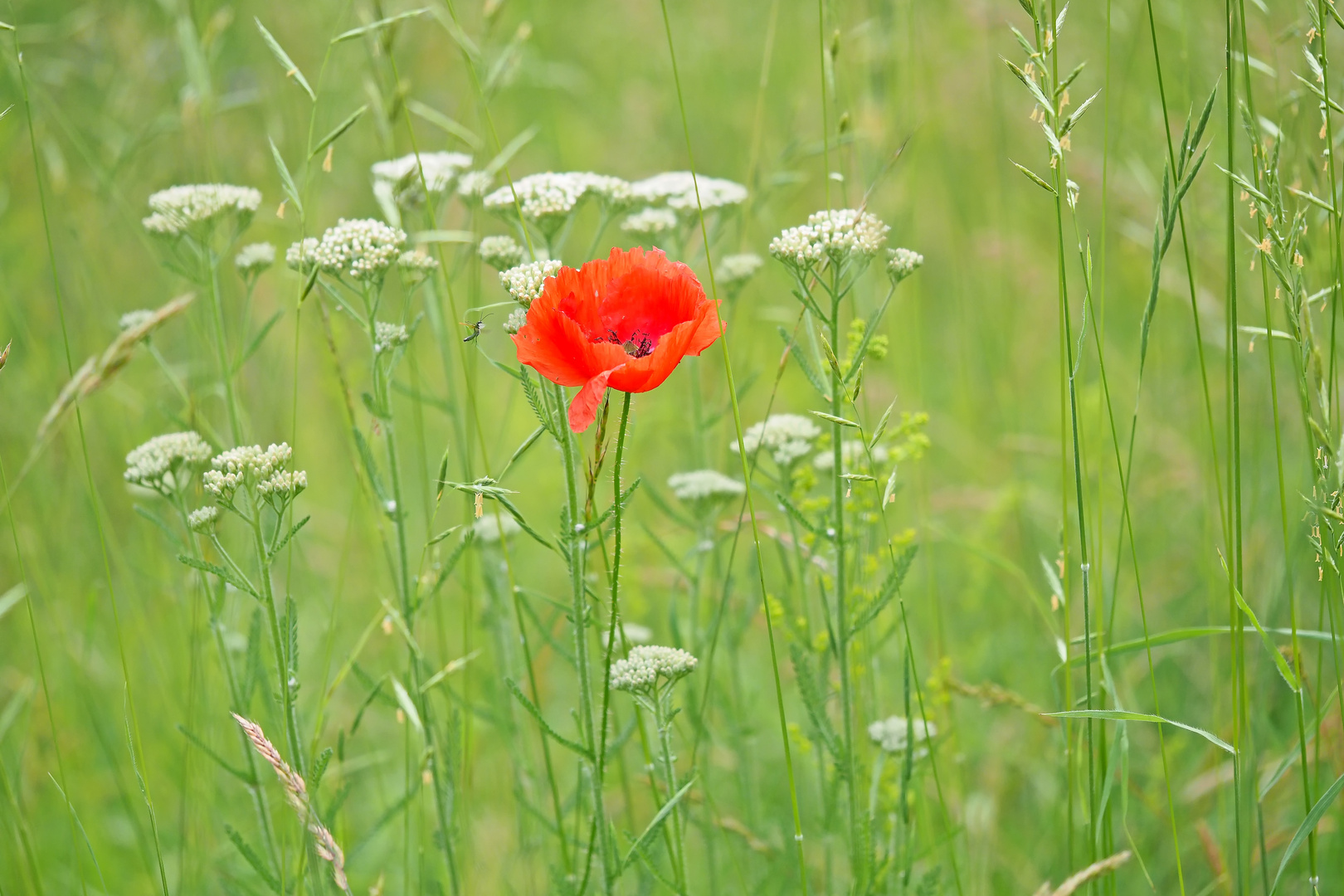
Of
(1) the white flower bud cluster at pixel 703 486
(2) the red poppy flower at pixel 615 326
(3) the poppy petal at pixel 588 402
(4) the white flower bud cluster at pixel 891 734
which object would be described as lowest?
(4) the white flower bud cluster at pixel 891 734

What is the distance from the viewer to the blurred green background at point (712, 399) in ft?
8.35


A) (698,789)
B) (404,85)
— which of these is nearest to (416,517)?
(698,789)

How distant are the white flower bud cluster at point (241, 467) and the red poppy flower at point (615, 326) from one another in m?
0.60

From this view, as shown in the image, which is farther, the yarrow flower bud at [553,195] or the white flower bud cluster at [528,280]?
the yarrow flower bud at [553,195]

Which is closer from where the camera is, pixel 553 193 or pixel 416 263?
pixel 416 263

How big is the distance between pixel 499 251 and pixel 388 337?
0.35 meters

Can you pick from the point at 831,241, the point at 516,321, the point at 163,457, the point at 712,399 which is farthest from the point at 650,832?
the point at 712,399

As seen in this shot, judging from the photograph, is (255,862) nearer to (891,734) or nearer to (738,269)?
(891,734)

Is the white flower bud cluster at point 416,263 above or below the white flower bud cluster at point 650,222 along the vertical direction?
below

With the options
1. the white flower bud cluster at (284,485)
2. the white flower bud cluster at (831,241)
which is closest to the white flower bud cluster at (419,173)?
the white flower bud cluster at (284,485)

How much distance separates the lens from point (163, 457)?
6.86 ft

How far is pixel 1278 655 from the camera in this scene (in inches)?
58.2

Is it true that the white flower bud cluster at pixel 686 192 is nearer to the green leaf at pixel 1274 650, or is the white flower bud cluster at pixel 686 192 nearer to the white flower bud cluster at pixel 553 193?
the white flower bud cluster at pixel 553 193

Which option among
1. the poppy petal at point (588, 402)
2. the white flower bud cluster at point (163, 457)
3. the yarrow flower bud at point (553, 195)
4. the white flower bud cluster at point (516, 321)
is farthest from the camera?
the yarrow flower bud at point (553, 195)
